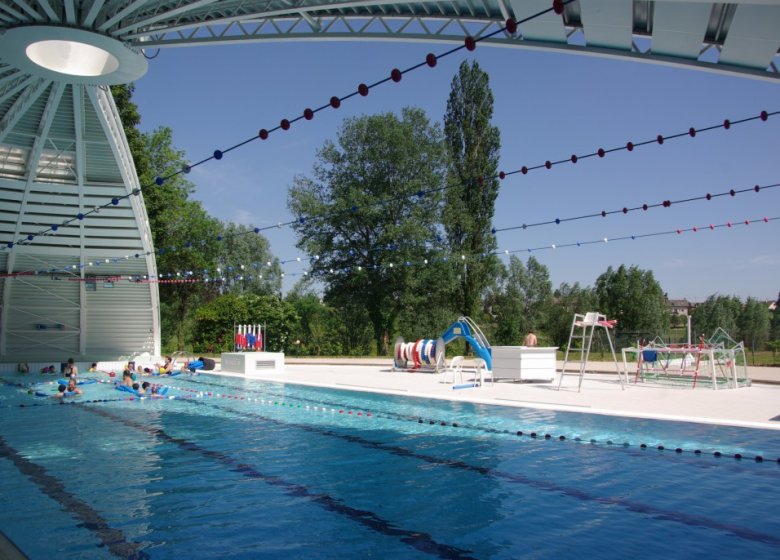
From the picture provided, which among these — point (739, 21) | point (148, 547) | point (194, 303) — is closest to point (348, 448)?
point (148, 547)

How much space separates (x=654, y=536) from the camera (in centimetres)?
519

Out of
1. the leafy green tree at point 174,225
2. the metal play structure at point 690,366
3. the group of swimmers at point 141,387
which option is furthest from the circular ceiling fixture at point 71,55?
the leafy green tree at point 174,225

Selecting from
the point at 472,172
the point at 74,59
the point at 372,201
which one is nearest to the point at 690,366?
the point at 472,172

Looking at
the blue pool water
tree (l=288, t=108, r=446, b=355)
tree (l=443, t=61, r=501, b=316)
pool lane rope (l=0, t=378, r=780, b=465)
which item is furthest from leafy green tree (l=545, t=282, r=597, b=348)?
the blue pool water

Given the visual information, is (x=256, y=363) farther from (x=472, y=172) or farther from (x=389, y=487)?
(x=472, y=172)

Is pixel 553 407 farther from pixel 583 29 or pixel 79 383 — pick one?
pixel 79 383

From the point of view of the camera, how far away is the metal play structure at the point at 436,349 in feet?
65.7

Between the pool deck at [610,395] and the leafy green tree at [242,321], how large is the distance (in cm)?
1632

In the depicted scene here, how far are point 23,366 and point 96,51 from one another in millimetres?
13753

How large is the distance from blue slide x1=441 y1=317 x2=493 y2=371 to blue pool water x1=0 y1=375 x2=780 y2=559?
7.38 meters

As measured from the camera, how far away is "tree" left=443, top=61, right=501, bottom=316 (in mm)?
33906

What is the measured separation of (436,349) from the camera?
20922mm

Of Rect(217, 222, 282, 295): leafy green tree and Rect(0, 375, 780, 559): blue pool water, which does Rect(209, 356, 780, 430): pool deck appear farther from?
Rect(217, 222, 282, 295): leafy green tree

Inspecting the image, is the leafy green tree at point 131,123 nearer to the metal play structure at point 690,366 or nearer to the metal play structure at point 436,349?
the metal play structure at point 436,349
